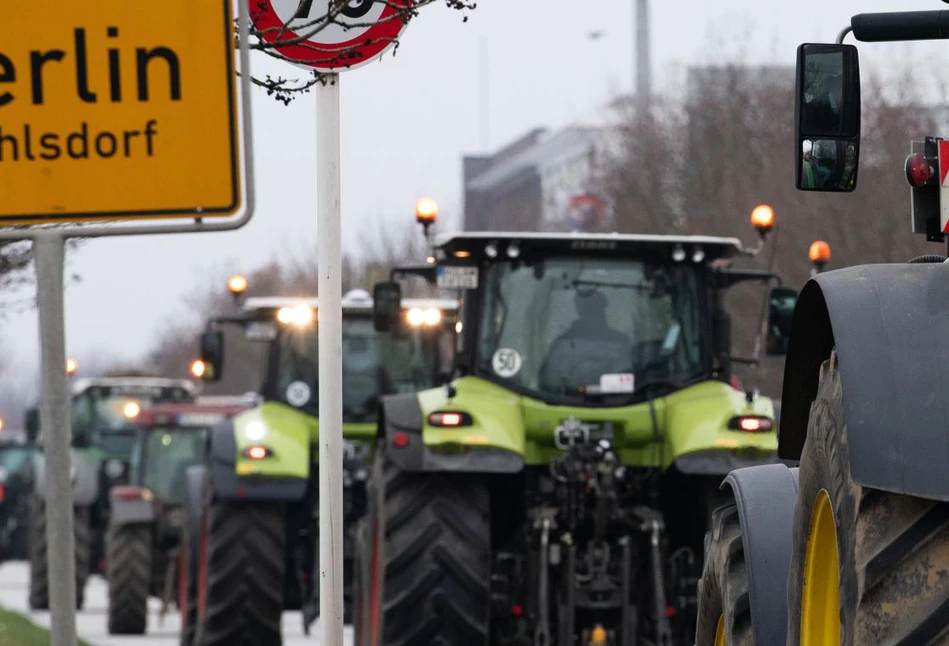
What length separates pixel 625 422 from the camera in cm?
1121

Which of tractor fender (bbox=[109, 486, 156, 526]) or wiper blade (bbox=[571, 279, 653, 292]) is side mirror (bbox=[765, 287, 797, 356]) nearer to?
wiper blade (bbox=[571, 279, 653, 292])

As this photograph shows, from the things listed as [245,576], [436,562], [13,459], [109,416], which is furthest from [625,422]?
[13,459]

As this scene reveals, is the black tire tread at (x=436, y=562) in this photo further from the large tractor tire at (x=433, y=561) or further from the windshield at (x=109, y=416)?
the windshield at (x=109, y=416)

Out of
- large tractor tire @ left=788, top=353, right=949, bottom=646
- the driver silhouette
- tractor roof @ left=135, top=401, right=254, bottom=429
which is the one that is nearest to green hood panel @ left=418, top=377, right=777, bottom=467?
the driver silhouette

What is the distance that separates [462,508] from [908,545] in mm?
6572

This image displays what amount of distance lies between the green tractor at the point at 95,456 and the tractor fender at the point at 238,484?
1033 cm

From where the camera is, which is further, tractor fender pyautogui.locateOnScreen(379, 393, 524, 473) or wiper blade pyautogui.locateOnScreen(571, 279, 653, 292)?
wiper blade pyautogui.locateOnScreen(571, 279, 653, 292)

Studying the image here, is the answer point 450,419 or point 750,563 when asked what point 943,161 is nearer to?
point 750,563

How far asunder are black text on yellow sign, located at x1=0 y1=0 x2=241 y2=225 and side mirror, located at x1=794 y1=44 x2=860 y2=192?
1537mm

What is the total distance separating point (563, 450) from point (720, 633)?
4.63 meters

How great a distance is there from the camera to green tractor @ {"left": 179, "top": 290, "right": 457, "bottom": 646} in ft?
45.8

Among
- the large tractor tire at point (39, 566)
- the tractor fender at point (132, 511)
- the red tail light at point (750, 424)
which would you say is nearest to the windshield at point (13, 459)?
the large tractor tire at point (39, 566)

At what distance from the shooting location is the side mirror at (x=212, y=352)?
16.2 m

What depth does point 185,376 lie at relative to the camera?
80.7 metres
